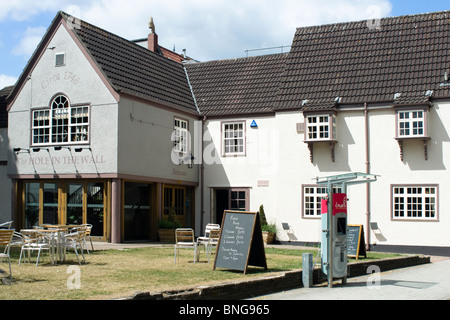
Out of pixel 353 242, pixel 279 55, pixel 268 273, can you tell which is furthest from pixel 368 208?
pixel 268 273

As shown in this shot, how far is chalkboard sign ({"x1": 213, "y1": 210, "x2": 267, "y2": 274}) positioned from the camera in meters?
13.1

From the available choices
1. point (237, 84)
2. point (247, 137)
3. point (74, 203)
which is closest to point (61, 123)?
point (74, 203)

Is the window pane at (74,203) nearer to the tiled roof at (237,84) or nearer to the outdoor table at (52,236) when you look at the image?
the tiled roof at (237,84)

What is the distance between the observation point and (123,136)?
21672 mm

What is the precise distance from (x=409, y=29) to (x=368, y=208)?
769 centimetres

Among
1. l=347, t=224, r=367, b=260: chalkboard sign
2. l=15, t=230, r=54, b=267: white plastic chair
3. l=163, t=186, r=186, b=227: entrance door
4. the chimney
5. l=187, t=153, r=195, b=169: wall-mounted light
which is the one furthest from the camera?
the chimney

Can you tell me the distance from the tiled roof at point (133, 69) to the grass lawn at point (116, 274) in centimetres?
761

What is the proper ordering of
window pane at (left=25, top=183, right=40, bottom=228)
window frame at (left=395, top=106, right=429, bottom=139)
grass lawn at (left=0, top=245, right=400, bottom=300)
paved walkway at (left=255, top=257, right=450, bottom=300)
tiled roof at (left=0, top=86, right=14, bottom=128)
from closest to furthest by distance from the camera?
1. grass lawn at (left=0, top=245, right=400, bottom=300)
2. paved walkway at (left=255, top=257, right=450, bottom=300)
3. window frame at (left=395, top=106, right=429, bottom=139)
4. window pane at (left=25, top=183, right=40, bottom=228)
5. tiled roof at (left=0, top=86, right=14, bottom=128)

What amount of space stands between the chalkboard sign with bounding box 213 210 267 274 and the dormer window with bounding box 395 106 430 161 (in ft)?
35.5

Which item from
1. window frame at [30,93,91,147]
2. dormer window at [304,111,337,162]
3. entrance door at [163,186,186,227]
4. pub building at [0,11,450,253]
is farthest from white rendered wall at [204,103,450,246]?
window frame at [30,93,91,147]

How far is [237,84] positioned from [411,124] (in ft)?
27.8

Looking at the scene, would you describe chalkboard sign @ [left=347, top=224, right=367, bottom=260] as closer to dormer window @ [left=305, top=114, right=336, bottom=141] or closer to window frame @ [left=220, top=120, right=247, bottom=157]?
dormer window @ [left=305, top=114, right=336, bottom=141]

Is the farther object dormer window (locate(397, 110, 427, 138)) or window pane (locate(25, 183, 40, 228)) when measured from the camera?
window pane (locate(25, 183, 40, 228))

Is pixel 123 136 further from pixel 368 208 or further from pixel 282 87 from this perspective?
pixel 368 208
